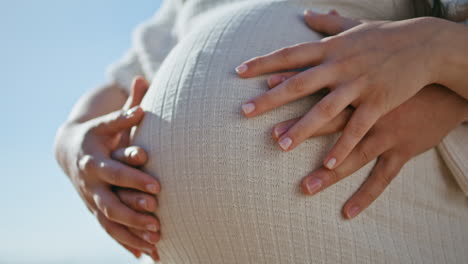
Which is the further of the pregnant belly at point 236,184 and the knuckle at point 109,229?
the knuckle at point 109,229

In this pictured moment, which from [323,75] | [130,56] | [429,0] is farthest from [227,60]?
[130,56]

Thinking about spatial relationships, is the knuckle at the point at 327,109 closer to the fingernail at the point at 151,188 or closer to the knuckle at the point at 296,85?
the knuckle at the point at 296,85

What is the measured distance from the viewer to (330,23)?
604 millimetres

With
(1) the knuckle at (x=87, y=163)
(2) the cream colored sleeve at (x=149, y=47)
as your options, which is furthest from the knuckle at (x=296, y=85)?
(2) the cream colored sleeve at (x=149, y=47)

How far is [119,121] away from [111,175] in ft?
0.29

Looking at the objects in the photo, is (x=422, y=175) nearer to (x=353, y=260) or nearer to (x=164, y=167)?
(x=353, y=260)

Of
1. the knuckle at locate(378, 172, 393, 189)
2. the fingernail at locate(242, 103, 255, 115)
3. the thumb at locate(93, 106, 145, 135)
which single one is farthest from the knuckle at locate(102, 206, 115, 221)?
the knuckle at locate(378, 172, 393, 189)

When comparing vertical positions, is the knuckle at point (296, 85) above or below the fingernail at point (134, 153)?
above

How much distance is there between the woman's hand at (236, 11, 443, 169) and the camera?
496 millimetres

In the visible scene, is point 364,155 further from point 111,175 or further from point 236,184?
point 111,175

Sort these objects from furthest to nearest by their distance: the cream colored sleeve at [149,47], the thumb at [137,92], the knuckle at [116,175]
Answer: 1. the cream colored sleeve at [149,47]
2. the thumb at [137,92]
3. the knuckle at [116,175]

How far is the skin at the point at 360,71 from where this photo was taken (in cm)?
50

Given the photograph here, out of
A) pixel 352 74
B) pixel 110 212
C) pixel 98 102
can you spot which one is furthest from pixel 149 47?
pixel 352 74

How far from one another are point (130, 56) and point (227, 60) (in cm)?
55
